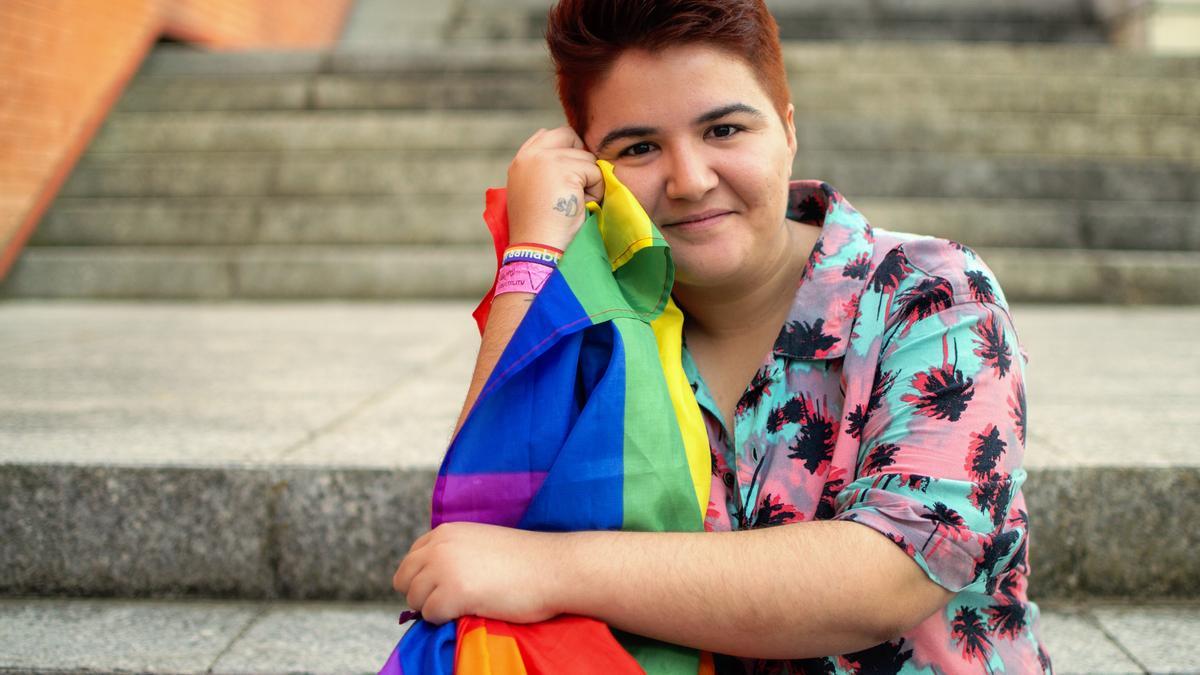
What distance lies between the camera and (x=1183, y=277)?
479 cm

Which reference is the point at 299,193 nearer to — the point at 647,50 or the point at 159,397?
the point at 159,397

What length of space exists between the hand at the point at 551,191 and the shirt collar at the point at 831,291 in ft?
1.08

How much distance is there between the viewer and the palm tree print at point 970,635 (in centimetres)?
120

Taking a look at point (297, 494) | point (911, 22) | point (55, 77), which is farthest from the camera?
point (911, 22)

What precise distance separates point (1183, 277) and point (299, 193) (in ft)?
16.3

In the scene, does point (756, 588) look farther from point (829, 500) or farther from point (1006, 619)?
point (1006, 619)

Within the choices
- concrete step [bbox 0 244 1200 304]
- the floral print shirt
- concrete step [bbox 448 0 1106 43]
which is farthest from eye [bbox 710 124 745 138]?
concrete step [bbox 448 0 1106 43]

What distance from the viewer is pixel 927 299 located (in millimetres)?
1185

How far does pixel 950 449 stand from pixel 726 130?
533 mm

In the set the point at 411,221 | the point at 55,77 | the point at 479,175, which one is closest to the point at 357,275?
the point at 411,221

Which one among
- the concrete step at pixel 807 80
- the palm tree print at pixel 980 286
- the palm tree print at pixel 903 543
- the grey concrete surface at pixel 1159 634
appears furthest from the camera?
the concrete step at pixel 807 80

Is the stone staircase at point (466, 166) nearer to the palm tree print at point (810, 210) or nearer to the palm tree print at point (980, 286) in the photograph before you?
the palm tree print at point (810, 210)

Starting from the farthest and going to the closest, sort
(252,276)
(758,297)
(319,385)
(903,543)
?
(252,276) < (319,385) < (758,297) < (903,543)

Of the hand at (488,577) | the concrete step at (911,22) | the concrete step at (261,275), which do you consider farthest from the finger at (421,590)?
the concrete step at (911,22)
